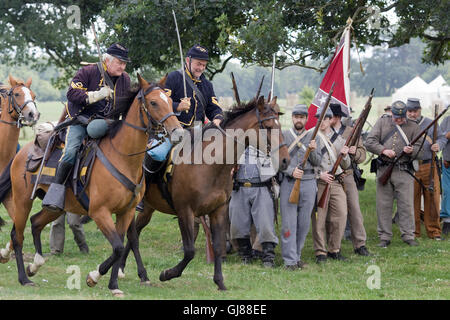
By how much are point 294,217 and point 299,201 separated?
0.88 feet

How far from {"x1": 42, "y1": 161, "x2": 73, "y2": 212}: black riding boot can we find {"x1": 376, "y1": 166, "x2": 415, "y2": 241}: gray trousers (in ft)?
20.5

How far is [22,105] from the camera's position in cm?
1123

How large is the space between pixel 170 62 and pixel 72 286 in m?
8.43

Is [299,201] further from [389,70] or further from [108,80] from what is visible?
[389,70]

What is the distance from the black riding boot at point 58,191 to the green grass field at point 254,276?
102 cm

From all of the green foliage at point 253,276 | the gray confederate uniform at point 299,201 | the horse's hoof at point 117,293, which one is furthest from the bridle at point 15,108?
the gray confederate uniform at point 299,201

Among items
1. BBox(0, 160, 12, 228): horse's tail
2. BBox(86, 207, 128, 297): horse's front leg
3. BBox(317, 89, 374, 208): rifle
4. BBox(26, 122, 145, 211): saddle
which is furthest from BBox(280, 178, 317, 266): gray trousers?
BBox(0, 160, 12, 228): horse's tail

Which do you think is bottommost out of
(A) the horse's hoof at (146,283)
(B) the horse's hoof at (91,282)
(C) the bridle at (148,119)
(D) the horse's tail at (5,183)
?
(A) the horse's hoof at (146,283)

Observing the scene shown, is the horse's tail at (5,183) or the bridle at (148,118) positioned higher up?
the bridle at (148,118)

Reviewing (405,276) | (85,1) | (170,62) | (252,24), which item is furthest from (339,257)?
(85,1)

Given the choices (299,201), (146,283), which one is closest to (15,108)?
(146,283)

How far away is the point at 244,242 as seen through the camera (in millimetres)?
10969

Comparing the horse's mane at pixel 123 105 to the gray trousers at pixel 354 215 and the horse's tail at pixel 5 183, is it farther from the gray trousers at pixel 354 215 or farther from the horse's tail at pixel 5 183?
the gray trousers at pixel 354 215

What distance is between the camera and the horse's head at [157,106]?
7673mm
